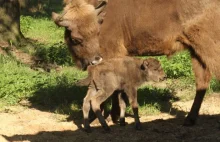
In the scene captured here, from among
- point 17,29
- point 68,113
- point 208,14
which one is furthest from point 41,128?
point 17,29

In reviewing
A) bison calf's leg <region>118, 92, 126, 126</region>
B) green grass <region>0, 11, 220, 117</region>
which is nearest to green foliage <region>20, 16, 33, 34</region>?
green grass <region>0, 11, 220, 117</region>

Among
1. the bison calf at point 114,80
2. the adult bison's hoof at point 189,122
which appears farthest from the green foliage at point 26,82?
the adult bison's hoof at point 189,122

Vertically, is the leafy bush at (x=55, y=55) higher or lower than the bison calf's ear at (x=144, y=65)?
lower

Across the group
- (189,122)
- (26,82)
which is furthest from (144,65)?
(26,82)

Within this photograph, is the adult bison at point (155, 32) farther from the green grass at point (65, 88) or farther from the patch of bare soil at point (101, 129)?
the green grass at point (65, 88)

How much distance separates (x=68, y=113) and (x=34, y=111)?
60 cm

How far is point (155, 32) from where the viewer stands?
6844 millimetres

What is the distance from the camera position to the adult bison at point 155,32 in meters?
6.58

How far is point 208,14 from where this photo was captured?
6.55 meters

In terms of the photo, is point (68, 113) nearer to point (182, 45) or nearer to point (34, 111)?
point (34, 111)

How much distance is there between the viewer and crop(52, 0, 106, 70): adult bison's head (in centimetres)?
668

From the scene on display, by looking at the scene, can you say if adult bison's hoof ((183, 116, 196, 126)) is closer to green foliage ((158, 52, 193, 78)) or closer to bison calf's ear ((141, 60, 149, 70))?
bison calf's ear ((141, 60, 149, 70))

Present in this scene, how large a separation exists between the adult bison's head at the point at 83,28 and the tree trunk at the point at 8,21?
4440 mm

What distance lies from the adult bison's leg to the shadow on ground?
0.42ft
